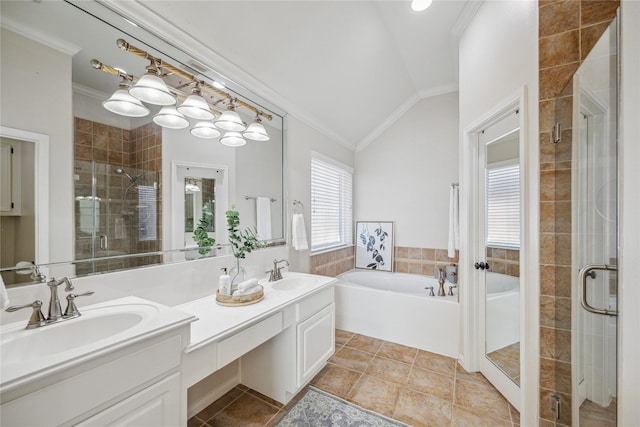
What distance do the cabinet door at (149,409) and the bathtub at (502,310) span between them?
2.03m

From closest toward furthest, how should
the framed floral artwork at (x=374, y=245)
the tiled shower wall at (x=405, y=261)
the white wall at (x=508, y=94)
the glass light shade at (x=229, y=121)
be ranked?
the white wall at (x=508, y=94) → the glass light shade at (x=229, y=121) → the tiled shower wall at (x=405, y=261) → the framed floral artwork at (x=374, y=245)

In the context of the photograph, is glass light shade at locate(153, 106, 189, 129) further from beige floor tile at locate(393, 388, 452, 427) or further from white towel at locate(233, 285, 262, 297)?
beige floor tile at locate(393, 388, 452, 427)

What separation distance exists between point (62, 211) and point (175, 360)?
848 millimetres

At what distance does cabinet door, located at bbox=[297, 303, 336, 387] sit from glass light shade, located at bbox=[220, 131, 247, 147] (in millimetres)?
1426

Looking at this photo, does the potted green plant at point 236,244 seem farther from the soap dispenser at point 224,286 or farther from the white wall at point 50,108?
the white wall at point 50,108

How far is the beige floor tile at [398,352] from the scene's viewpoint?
236cm

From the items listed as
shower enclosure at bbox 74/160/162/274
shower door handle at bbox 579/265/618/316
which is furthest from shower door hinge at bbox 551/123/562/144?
shower enclosure at bbox 74/160/162/274

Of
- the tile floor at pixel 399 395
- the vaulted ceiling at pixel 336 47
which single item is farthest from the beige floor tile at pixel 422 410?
the vaulted ceiling at pixel 336 47

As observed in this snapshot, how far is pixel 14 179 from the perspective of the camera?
1032mm

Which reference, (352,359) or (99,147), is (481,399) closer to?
(352,359)

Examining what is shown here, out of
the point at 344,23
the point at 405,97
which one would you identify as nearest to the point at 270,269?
the point at 344,23

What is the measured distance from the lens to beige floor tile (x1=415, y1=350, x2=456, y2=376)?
219cm

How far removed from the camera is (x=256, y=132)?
6.80ft

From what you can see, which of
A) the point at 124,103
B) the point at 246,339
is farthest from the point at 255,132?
the point at 246,339
